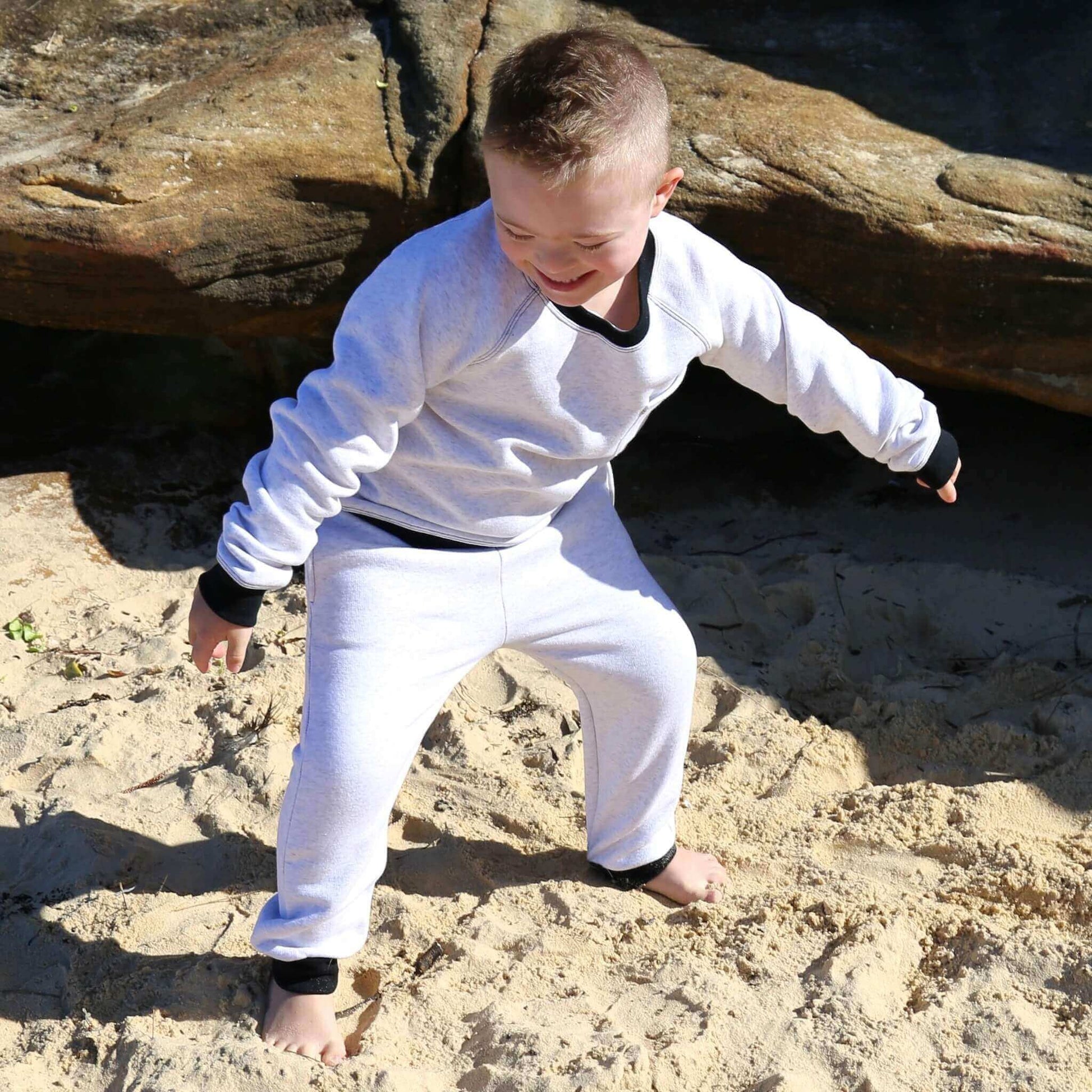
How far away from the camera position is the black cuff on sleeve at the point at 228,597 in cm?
180

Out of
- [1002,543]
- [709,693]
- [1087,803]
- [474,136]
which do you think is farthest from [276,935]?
[1002,543]

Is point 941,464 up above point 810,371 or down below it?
below

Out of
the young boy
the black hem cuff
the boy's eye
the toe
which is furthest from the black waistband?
the toe

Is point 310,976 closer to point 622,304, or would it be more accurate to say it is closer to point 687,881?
point 687,881

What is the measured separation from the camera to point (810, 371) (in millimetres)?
1954

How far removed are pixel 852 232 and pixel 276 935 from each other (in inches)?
83.0

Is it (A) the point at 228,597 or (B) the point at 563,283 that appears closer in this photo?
(B) the point at 563,283

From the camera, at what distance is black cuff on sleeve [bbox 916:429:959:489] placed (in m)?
2.13

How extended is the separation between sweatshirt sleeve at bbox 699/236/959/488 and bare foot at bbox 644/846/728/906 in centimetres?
84

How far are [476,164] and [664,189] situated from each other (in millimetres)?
1586

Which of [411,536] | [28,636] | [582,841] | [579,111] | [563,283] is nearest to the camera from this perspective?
[579,111]

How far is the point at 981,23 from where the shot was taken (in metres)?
3.54

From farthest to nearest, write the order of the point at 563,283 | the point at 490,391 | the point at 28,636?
the point at 28,636 < the point at 490,391 < the point at 563,283

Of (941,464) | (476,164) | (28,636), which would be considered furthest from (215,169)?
(941,464)
